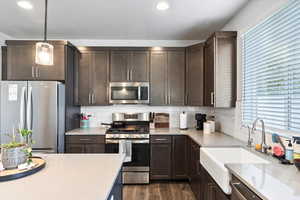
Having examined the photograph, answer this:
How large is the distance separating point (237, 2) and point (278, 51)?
35.0 inches

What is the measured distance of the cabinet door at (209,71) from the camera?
2793 mm

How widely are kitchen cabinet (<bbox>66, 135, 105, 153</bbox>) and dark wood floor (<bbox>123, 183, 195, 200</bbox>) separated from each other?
805 mm

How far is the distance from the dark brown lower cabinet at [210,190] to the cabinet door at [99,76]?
220 centimetres

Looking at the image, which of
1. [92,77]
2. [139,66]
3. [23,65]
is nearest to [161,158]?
[139,66]

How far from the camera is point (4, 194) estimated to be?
1.02 meters

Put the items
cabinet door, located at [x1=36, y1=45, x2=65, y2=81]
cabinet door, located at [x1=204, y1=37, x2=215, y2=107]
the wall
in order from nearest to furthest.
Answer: the wall, cabinet door, located at [x1=204, y1=37, x2=215, y2=107], cabinet door, located at [x1=36, y1=45, x2=65, y2=81]

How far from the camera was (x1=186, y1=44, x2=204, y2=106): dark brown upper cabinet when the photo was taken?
331 cm

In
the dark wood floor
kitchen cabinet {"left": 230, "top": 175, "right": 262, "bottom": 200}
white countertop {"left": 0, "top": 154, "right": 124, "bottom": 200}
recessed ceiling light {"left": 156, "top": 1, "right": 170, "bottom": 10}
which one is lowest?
the dark wood floor

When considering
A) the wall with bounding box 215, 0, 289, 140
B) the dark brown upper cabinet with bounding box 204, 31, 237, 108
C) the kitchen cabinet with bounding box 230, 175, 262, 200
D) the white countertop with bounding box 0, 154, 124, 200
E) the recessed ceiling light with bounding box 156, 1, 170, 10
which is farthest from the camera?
the dark brown upper cabinet with bounding box 204, 31, 237, 108

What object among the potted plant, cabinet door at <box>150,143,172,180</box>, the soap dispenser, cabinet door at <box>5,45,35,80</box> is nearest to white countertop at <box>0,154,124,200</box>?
the potted plant

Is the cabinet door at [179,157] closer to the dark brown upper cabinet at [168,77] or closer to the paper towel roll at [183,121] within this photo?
the paper towel roll at [183,121]

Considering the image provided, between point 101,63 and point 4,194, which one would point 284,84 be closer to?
point 4,194

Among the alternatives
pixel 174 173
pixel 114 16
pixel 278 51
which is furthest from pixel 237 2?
pixel 174 173

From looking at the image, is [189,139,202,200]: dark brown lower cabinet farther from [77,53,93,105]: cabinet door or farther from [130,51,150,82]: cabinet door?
[77,53,93,105]: cabinet door
